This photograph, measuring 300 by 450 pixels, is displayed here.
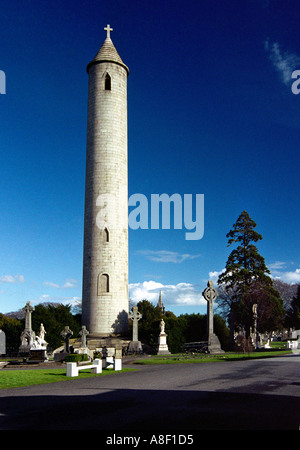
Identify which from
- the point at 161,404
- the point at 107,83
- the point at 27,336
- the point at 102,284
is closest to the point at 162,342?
the point at 102,284

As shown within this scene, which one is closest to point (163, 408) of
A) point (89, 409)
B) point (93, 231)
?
point (89, 409)

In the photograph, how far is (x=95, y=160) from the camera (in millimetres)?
40031

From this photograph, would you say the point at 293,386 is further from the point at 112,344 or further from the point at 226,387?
the point at 112,344

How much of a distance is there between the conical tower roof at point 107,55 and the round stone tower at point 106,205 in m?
0.10

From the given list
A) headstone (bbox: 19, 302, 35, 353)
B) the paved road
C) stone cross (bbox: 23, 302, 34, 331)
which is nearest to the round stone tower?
stone cross (bbox: 23, 302, 34, 331)

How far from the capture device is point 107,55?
42188 mm

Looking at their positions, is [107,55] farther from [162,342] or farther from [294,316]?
[294,316]

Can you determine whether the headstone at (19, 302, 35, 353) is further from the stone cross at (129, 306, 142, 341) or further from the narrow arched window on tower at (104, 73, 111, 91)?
the narrow arched window on tower at (104, 73, 111, 91)

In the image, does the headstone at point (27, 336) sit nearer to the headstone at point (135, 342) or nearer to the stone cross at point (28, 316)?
the stone cross at point (28, 316)

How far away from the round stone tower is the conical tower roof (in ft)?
0.33

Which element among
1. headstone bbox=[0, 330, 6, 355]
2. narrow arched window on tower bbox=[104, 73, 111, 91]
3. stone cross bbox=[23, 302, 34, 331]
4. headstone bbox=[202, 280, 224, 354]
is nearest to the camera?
headstone bbox=[202, 280, 224, 354]

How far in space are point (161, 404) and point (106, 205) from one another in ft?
99.4

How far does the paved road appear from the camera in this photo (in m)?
7.86
